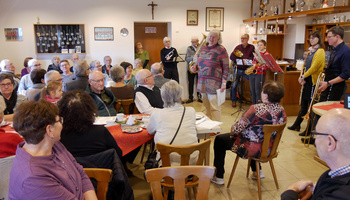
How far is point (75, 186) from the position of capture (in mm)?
1587

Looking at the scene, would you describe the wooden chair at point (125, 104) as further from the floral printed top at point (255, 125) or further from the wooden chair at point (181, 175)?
the wooden chair at point (181, 175)

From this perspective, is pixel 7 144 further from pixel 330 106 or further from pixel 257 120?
pixel 330 106

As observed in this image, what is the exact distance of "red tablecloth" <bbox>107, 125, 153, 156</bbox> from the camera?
8.28 feet

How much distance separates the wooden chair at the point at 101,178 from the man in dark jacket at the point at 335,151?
3.67 ft

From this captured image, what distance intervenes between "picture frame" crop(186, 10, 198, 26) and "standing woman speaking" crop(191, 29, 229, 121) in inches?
123

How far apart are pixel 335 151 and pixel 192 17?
671 centimetres

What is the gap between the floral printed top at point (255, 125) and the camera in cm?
270

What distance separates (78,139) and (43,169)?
2.19ft

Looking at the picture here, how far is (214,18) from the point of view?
7.64 metres

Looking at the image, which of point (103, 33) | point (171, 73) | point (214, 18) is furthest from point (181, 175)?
A: point (214, 18)

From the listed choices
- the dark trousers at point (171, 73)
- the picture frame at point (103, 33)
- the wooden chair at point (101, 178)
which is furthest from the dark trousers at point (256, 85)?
the wooden chair at point (101, 178)

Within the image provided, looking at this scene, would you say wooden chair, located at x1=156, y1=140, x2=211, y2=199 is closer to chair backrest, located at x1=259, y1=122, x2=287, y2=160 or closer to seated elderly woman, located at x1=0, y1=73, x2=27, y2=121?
chair backrest, located at x1=259, y1=122, x2=287, y2=160

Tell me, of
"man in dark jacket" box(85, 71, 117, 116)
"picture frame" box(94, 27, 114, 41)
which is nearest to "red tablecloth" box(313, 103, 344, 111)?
"man in dark jacket" box(85, 71, 117, 116)

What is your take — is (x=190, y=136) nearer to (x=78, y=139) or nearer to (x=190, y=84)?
(x=78, y=139)
